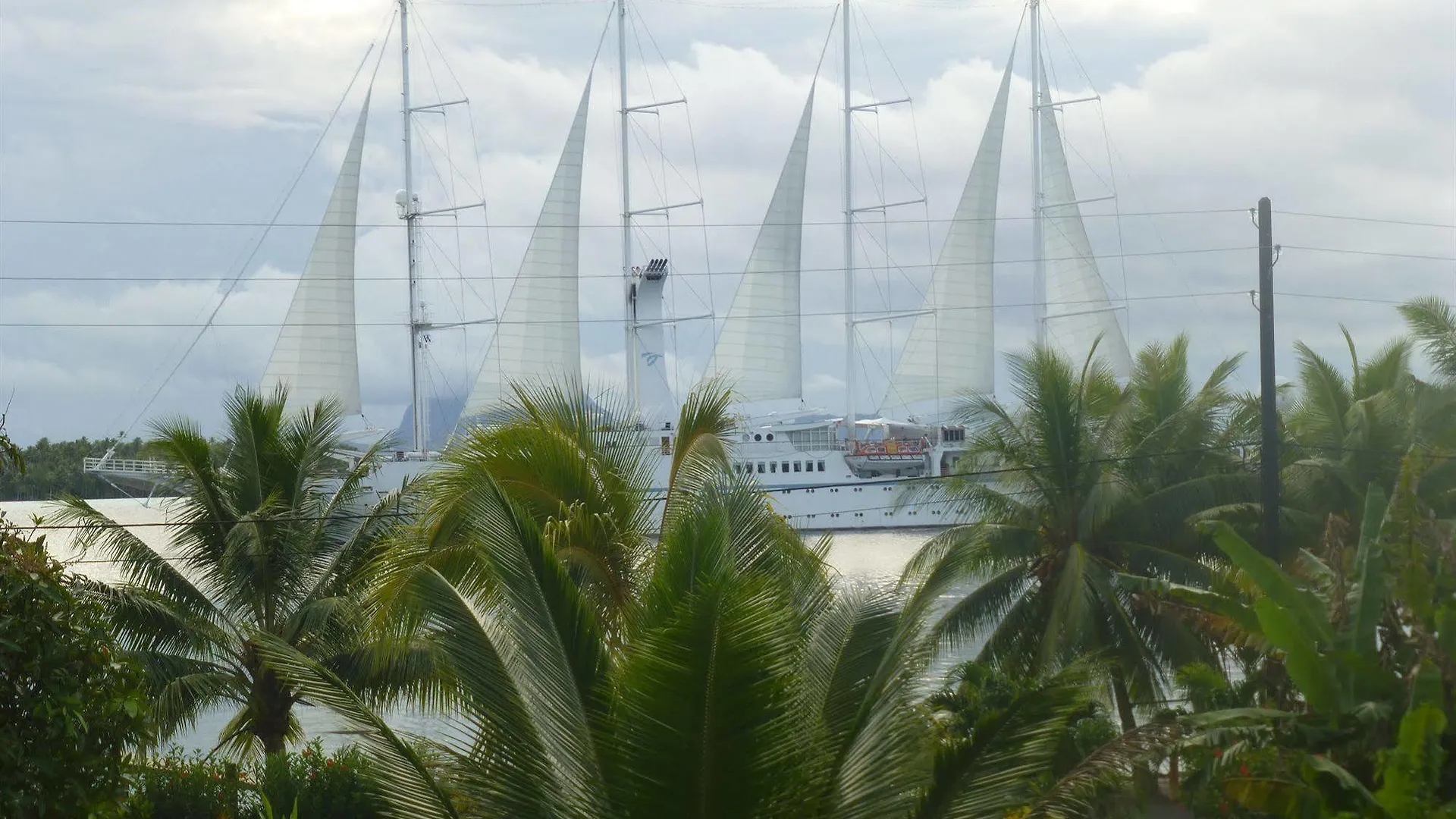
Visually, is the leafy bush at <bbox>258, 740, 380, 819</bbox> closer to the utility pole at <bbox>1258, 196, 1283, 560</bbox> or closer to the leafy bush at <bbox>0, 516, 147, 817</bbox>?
the leafy bush at <bbox>0, 516, 147, 817</bbox>

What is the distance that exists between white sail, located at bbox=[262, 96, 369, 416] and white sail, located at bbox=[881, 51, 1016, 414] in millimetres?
17828

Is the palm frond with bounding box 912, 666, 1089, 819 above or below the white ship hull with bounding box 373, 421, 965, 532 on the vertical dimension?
above

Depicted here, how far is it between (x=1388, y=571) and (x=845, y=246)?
3945 centimetres

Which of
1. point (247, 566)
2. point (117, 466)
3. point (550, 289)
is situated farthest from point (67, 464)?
point (247, 566)

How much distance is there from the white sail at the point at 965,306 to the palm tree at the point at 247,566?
33.3 meters

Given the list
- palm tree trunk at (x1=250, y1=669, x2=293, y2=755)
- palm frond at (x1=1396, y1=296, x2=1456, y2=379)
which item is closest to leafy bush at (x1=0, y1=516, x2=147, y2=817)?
palm tree trunk at (x1=250, y1=669, x2=293, y2=755)

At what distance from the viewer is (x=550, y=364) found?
142ft

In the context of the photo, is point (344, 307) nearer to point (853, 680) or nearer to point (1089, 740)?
point (1089, 740)

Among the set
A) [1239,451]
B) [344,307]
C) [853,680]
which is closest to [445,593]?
[853,680]

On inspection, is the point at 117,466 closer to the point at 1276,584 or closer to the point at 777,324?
the point at 777,324

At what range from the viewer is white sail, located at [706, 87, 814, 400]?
45594 mm

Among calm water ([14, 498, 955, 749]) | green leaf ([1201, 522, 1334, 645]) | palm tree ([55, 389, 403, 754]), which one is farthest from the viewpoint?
calm water ([14, 498, 955, 749])

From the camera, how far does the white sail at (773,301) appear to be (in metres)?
45.6

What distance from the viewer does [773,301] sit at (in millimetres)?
46281
